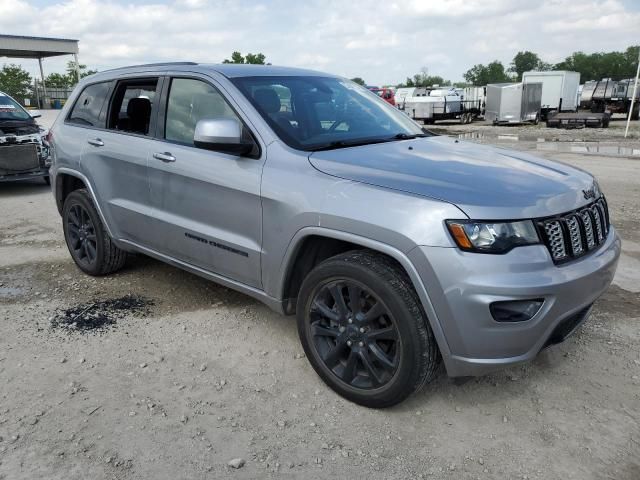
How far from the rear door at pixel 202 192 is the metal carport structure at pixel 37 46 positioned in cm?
3873

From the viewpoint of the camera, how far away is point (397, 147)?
3.36m

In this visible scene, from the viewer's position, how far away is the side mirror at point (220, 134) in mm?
3096

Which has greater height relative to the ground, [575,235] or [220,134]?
[220,134]

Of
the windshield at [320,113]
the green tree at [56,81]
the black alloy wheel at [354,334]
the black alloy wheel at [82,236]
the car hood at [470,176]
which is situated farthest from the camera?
the green tree at [56,81]

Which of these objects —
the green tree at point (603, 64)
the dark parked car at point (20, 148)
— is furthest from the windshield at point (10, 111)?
the green tree at point (603, 64)

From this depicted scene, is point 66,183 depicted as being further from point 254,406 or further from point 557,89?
point 557,89

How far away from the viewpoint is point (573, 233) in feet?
8.82

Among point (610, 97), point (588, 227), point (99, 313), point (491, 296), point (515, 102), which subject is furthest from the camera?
point (610, 97)

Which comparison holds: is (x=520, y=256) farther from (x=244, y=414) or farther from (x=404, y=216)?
(x=244, y=414)

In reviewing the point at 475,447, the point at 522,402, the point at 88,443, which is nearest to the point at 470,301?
the point at 475,447

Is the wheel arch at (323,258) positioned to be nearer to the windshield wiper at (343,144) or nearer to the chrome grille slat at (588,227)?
the windshield wiper at (343,144)

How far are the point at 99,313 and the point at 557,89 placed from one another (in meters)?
27.9

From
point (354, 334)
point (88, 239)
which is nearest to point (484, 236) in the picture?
point (354, 334)

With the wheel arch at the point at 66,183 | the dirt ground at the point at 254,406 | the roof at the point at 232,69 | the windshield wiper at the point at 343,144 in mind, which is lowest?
the dirt ground at the point at 254,406
